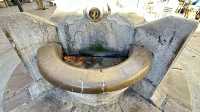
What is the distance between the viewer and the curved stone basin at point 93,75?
5.27 ft

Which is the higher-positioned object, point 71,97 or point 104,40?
point 104,40

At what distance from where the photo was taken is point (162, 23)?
182 centimetres

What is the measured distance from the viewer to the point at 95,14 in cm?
184

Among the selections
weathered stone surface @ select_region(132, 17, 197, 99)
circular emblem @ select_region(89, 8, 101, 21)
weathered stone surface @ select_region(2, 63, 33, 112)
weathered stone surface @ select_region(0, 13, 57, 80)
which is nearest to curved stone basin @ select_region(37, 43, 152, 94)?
weathered stone surface @ select_region(132, 17, 197, 99)

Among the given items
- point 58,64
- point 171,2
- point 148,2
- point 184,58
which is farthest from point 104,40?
point 184,58

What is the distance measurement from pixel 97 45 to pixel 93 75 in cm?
55

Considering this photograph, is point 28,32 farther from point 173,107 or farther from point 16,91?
point 173,107

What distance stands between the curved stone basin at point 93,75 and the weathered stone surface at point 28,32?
311 mm

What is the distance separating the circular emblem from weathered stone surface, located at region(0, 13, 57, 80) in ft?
1.47

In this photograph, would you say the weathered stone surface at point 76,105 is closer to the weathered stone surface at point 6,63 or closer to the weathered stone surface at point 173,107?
the weathered stone surface at point 173,107

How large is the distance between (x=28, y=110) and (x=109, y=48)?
1.17 metres

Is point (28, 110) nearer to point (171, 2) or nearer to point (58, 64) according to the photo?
point (58, 64)

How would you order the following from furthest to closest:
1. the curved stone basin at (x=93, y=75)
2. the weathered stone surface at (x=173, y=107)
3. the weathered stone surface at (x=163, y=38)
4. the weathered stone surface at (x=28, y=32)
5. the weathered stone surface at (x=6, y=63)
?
the weathered stone surface at (x=6, y=63), the weathered stone surface at (x=173, y=107), the weathered stone surface at (x=28, y=32), the weathered stone surface at (x=163, y=38), the curved stone basin at (x=93, y=75)

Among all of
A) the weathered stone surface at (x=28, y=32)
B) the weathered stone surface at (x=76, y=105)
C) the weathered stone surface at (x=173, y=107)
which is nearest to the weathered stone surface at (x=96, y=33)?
the weathered stone surface at (x=28, y=32)
